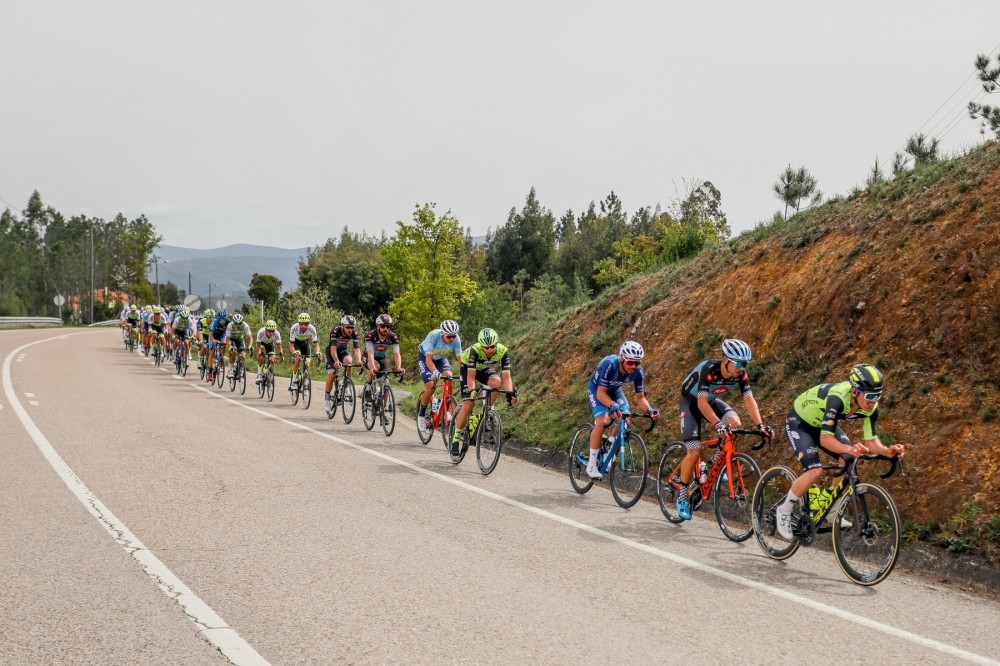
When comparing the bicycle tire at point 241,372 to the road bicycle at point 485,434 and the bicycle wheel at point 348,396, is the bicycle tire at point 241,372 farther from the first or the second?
the road bicycle at point 485,434

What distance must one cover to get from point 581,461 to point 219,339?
53.2 feet

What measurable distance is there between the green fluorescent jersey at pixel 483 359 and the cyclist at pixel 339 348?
547 centimetres

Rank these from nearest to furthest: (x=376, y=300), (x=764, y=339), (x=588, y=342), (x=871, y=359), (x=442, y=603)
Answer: (x=442, y=603) → (x=871, y=359) → (x=764, y=339) → (x=588, y=342) → (x=376, y=300)

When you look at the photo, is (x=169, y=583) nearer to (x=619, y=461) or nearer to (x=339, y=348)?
(x=619, y=461)

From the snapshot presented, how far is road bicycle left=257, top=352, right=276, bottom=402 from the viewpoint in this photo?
20.3 m

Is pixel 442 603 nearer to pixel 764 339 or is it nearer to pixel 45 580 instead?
pixel 45 580

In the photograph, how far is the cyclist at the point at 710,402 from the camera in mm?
8039

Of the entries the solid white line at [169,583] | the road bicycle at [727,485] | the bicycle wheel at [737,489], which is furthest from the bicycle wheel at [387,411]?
the bicycle wheel at [737,489]

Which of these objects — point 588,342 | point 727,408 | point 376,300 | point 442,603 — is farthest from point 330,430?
point 376,300

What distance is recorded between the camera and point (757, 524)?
7.55 meters

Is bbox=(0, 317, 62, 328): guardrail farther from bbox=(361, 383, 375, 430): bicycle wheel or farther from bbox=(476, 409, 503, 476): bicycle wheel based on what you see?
bbox=(476, 409, 503, 476): bicycle wheel

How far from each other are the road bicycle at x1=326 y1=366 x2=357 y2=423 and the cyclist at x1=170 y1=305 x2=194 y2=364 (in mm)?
11535

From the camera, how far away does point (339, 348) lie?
17047 mm

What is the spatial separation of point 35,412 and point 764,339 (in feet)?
42.5
